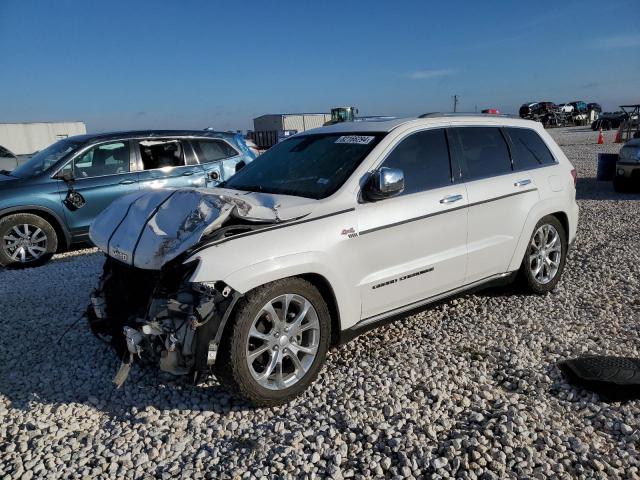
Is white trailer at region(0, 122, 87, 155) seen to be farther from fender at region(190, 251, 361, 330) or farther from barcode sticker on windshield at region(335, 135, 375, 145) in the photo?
fender at region(190, 251, 361, 330)

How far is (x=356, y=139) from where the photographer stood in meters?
4.02

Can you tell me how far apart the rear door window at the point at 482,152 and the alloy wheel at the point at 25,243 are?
5815mm

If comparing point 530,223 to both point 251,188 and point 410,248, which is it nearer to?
point 410,248

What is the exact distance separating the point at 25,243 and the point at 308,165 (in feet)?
16.4

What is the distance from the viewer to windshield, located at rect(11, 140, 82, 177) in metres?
7.31

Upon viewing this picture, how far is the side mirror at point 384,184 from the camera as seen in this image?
3.47 m

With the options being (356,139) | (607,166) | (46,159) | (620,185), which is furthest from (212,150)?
(607,166)

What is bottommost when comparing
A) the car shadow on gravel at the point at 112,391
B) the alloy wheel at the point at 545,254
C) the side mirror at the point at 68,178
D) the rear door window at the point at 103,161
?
the car shadow on gravel at the point at 112,391

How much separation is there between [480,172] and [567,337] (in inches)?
60.7

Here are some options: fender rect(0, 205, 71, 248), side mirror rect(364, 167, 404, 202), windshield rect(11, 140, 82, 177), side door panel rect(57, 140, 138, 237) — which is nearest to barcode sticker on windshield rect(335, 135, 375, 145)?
side mirror rect(364, 167, 404, 202)

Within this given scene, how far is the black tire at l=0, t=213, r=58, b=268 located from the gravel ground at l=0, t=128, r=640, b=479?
99.0 inches

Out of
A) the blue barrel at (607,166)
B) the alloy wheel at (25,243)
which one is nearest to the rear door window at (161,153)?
the alloy wheel at (25,243)

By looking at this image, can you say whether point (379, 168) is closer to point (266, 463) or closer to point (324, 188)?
point (324, 188)

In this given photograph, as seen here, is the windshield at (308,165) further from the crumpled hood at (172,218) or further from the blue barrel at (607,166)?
the blue barrel at (607,166)
